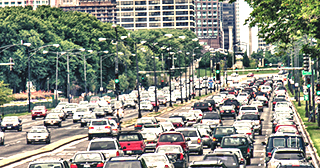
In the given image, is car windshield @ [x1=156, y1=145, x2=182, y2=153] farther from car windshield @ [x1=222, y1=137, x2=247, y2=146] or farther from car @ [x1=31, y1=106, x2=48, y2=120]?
car @ [x1=31, y1=106, x2=48, y2=120]

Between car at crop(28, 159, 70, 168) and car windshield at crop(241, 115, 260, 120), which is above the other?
car at crop(28, 159, 70, 168)

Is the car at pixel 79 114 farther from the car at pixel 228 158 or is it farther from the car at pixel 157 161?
the car at pixel 228 158

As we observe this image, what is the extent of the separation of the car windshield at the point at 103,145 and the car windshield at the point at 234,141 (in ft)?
19.7

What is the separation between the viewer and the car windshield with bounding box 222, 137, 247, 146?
30438 millimetres

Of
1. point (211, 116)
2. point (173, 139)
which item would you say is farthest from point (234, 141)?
point (211, 116)

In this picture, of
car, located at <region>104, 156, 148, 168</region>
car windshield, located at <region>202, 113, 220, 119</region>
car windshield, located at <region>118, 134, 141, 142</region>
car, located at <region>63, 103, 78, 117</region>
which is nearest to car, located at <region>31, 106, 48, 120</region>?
car, located at <region>63, 103, 78, 117</region>

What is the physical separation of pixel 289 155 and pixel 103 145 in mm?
9431

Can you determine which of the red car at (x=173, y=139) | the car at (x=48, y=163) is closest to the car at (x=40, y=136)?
the red car at (x=173, y=139)

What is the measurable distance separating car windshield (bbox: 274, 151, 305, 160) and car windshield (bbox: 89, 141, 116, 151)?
27.8 feet

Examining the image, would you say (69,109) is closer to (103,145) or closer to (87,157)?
(103,145)

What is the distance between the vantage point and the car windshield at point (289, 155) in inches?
902

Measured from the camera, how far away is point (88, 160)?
78.6ft

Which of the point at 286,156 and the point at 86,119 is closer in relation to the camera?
the point at 286,156

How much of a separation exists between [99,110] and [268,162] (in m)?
45.4
